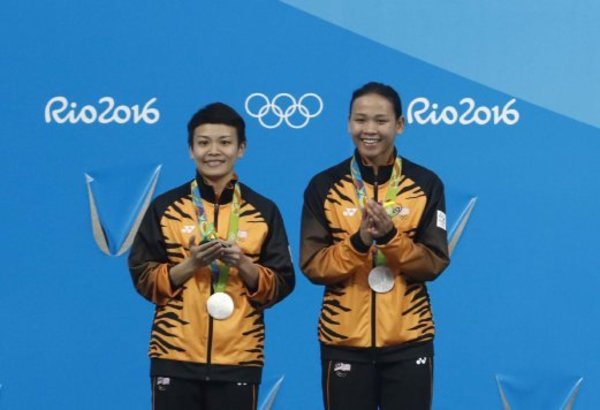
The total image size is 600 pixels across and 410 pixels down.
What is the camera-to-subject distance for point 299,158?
472 cm

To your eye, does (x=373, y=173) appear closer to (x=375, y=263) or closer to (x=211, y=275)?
(x=375, y=263)

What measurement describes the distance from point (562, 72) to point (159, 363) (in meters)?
1.90

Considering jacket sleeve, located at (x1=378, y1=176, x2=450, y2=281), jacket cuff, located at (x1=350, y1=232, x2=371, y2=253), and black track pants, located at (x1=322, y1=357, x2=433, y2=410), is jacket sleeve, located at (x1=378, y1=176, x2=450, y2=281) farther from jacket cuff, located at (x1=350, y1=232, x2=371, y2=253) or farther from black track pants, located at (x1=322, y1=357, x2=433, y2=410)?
black track pants, located at (x1=322, y1=357, x2=433, y2=410)

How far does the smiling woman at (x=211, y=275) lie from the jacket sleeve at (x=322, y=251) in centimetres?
7

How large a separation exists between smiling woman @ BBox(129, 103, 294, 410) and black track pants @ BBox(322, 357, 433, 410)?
0.72 feet

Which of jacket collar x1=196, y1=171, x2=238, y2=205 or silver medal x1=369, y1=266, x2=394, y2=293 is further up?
jacket collar x1=196, y1=171, x2=238, y2=205

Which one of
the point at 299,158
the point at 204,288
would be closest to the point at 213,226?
the point at 204,288

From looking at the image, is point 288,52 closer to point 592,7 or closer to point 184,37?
point 184,37

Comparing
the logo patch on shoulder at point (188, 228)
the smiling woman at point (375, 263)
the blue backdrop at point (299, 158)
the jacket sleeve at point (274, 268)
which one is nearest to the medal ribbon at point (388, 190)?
the smiling woman at point (375, 263)

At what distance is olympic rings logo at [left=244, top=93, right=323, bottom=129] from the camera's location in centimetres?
471

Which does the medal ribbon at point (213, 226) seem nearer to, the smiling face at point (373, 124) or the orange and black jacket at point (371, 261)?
the orange and black jacket at point (371, 261)

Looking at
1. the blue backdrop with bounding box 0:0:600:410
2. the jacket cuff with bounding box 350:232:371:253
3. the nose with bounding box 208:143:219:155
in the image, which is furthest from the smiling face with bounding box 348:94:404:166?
the blue backdrop with bounding box 0:0:600:410

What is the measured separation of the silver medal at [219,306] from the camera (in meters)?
3.52

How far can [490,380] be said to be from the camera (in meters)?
4.64
